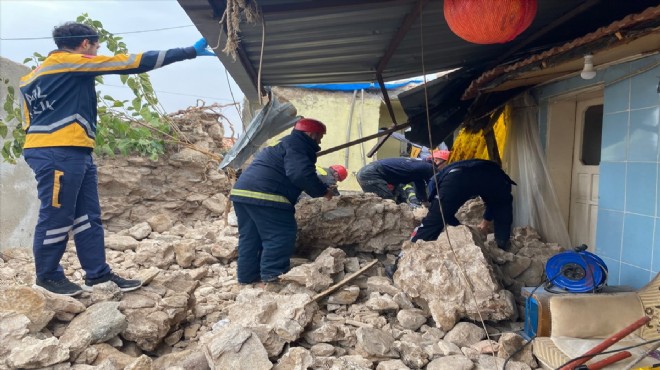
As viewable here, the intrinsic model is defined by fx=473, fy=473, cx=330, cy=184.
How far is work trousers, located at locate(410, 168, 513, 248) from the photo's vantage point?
4188mm

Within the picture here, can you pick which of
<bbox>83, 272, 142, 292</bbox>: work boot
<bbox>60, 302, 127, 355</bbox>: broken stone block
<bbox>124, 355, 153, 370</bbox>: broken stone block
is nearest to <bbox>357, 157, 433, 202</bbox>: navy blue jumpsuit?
<bbox>83, 272, 142, 292</bbox>: work boot

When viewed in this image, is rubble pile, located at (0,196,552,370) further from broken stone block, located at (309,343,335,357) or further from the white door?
the white door

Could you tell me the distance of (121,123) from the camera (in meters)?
6.05

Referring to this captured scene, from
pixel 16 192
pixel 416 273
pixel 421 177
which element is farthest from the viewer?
pixel 421 177

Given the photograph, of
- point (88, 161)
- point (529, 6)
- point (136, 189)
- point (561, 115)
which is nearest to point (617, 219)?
point (561, 115)

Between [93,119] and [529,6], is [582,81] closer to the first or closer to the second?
[529,6]

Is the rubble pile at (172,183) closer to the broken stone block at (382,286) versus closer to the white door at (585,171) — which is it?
the broken stone block at (382,286)

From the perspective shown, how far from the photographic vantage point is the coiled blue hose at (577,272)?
2.89 meters

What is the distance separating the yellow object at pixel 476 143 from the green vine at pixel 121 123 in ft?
13.0

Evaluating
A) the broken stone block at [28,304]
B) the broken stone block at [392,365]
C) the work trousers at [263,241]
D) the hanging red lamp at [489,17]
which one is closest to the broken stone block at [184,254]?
the work trousers at [263,241]

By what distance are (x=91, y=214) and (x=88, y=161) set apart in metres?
0.38

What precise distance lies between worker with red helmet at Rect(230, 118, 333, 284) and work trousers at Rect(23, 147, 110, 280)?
1.36m

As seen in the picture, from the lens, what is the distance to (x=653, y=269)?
2.99 m

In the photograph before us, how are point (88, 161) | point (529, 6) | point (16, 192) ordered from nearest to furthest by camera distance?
point (529, 6) < point (88, 161) < point (16, 192)
